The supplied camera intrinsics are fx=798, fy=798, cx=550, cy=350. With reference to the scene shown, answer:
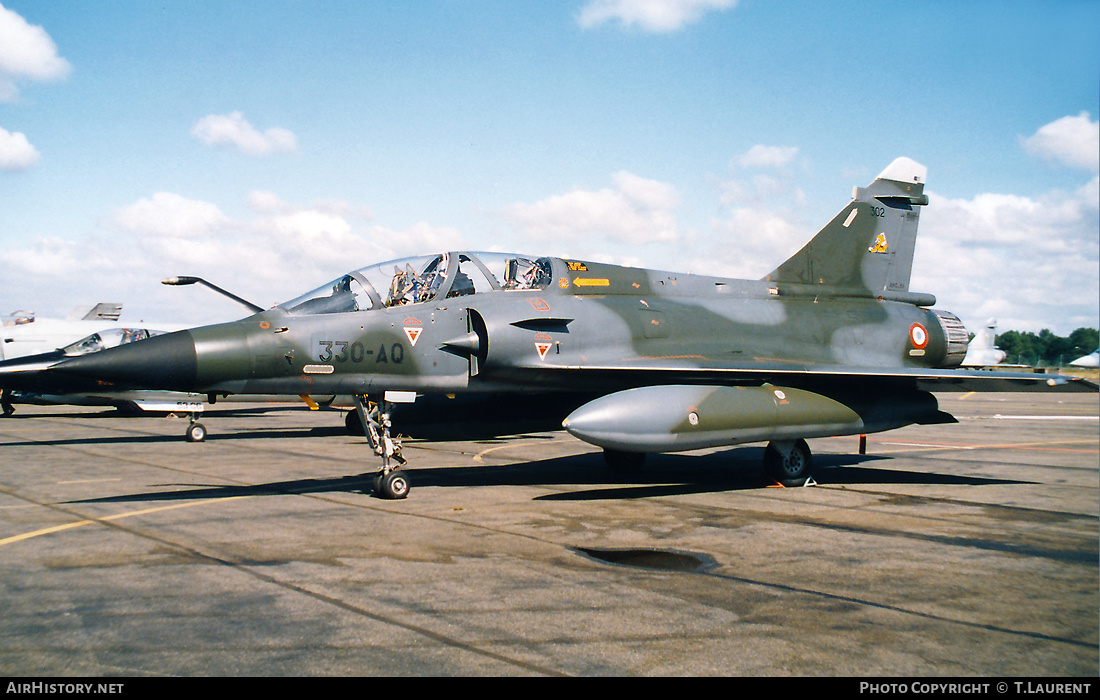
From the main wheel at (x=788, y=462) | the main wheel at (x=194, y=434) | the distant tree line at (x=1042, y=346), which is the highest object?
the distant tree line at (x=1042, y=346)

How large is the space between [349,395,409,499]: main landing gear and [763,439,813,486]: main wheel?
5.47m

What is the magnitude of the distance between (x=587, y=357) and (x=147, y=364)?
5.62m

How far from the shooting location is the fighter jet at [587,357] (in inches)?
385

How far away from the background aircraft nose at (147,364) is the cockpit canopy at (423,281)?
1522 mm

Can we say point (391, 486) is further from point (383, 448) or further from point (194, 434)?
point (194, 434)

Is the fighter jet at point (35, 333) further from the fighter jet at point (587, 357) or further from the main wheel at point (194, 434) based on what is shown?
the fighter jet at point (587, 357)

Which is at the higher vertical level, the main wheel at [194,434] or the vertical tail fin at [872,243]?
the vertical tail fin at [872,243]

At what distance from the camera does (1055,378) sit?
10938 millimetres

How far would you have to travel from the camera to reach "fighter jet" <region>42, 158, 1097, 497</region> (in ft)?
32.1

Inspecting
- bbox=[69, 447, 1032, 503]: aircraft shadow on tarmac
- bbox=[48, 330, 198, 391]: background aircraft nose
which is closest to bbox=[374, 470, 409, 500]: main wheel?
bbox=[69, 447, 1032, 503]: aircraft shadow on tarmac

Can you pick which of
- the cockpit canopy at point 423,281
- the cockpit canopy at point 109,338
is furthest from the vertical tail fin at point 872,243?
the cockpit canopy at point 109,338

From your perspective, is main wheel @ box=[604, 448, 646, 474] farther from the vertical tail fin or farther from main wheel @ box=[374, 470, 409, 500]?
the vertical tail fin
